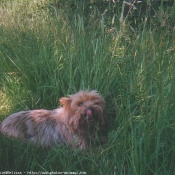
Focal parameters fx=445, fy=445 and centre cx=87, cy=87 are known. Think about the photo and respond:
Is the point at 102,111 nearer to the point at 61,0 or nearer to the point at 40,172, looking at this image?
the point at 40,172

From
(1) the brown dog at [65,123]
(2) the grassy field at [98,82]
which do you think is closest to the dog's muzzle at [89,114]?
(1) the brown dog at [65,123]

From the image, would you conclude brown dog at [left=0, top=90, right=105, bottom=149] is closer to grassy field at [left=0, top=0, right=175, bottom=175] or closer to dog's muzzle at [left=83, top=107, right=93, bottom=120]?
dog's muzzle at [left=83, top=107, right=93, bottom=120]

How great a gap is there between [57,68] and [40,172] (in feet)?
6.61

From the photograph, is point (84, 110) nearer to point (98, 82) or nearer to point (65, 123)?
point (65, 123)

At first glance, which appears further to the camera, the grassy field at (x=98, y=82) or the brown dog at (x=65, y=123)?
the brown dog at (x=65, y=123)

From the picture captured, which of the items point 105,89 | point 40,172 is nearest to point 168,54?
point 105,89

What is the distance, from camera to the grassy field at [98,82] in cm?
390

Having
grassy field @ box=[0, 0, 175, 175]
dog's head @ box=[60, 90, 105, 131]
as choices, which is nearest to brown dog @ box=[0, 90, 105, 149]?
dog's head @ box=[60, 90, 105, 131]

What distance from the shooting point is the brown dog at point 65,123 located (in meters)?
4.59

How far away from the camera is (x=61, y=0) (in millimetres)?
8406

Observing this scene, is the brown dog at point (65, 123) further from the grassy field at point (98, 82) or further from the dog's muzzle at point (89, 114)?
the grassy field at point (98, 82)

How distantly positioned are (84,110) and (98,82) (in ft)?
2.56

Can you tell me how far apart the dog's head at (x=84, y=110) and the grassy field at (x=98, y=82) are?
0.21 m

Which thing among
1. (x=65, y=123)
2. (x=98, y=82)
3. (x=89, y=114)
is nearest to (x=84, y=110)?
(x=89, y=114)
